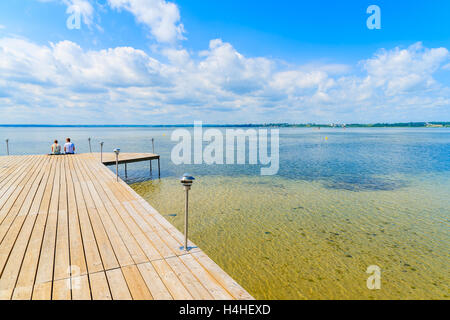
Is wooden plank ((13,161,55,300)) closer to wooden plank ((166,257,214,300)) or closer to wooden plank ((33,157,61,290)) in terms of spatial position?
wooden plank ((33,157,61,290))

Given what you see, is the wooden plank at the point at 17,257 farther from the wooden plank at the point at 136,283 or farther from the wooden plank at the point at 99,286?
the wooden plank at the point at 136,283

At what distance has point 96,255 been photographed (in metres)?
3.50

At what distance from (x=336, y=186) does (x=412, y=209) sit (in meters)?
3.83

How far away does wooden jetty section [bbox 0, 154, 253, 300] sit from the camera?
9.05 ft

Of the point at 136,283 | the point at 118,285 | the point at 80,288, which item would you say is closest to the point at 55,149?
the point at 80,288

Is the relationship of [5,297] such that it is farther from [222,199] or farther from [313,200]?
[313,200]

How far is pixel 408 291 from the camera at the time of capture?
465cm

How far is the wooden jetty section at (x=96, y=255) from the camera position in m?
2.76

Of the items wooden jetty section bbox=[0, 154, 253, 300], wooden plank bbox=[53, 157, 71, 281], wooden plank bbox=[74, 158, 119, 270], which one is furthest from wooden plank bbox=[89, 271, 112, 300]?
wooden plank bbox=[53, 157, 71, 281]

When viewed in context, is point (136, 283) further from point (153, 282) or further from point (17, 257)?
point (17, 257)

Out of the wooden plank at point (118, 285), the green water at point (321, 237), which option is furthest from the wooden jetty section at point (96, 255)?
the green water at point (321, 237)
